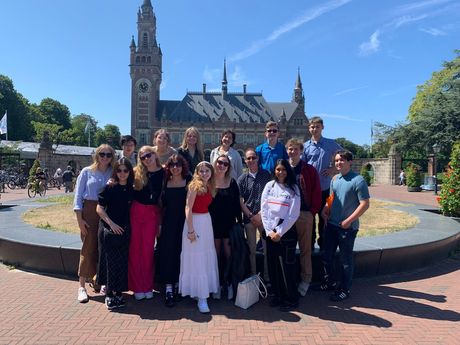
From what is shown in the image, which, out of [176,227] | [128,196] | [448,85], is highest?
[448,85]

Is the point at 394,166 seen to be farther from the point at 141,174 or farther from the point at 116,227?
the point at 116,227

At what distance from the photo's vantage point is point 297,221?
4715 millimetres

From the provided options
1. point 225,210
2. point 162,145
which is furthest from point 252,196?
point 162,145

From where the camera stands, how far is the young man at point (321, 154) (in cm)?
537

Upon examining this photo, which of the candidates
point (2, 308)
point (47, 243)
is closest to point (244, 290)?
point (2, 308)

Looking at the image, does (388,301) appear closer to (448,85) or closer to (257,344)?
(257,344)

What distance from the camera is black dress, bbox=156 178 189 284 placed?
4531 mm

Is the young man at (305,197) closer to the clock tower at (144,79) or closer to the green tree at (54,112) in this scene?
the clock tower at (144,79)

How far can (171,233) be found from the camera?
4.59m

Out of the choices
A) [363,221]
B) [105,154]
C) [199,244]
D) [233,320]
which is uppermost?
[105,154]

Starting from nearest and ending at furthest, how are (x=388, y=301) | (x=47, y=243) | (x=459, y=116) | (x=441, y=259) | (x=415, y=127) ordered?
(x=388, y=301) < (x=47, y=243) < (x=441, y=259) < (x=459, y=116) < (x=415, y=127)

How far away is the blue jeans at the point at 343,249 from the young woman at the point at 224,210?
4.29 feet

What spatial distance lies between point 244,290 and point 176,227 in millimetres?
1157

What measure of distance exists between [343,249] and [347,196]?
2.33 ft
